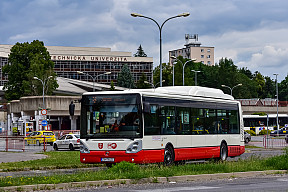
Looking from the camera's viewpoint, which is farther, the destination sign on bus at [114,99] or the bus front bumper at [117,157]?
the destination sign on bus at [114,99]

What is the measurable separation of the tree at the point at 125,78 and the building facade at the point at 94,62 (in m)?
7.36

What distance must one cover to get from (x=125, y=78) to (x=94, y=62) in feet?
37.3

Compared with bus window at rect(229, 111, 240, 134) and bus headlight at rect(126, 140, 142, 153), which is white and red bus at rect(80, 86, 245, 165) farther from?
bus window at rect(229, 111, 240, 134)

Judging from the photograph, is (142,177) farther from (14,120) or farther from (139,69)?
(139,69)

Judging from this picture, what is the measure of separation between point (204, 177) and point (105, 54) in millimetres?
124794

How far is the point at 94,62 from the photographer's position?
134 metres

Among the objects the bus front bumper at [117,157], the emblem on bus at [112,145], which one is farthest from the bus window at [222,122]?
the emblem on bus at [112,145]

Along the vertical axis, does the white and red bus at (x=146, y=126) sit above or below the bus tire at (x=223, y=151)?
above

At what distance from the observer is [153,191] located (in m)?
12.5

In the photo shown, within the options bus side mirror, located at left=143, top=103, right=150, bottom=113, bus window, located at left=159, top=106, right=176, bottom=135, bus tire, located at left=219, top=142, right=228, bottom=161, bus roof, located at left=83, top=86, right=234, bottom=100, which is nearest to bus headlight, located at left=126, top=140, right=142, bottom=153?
bus side mirror, located at left=143, top=103, right=150, bottom=113

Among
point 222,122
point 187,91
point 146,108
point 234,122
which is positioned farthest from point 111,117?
point 234,122

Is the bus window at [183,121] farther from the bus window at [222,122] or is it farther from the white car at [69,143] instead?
the white car at [69,143]

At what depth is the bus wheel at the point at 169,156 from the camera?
19.8 m

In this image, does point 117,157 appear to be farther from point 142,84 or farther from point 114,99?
point 142,84
